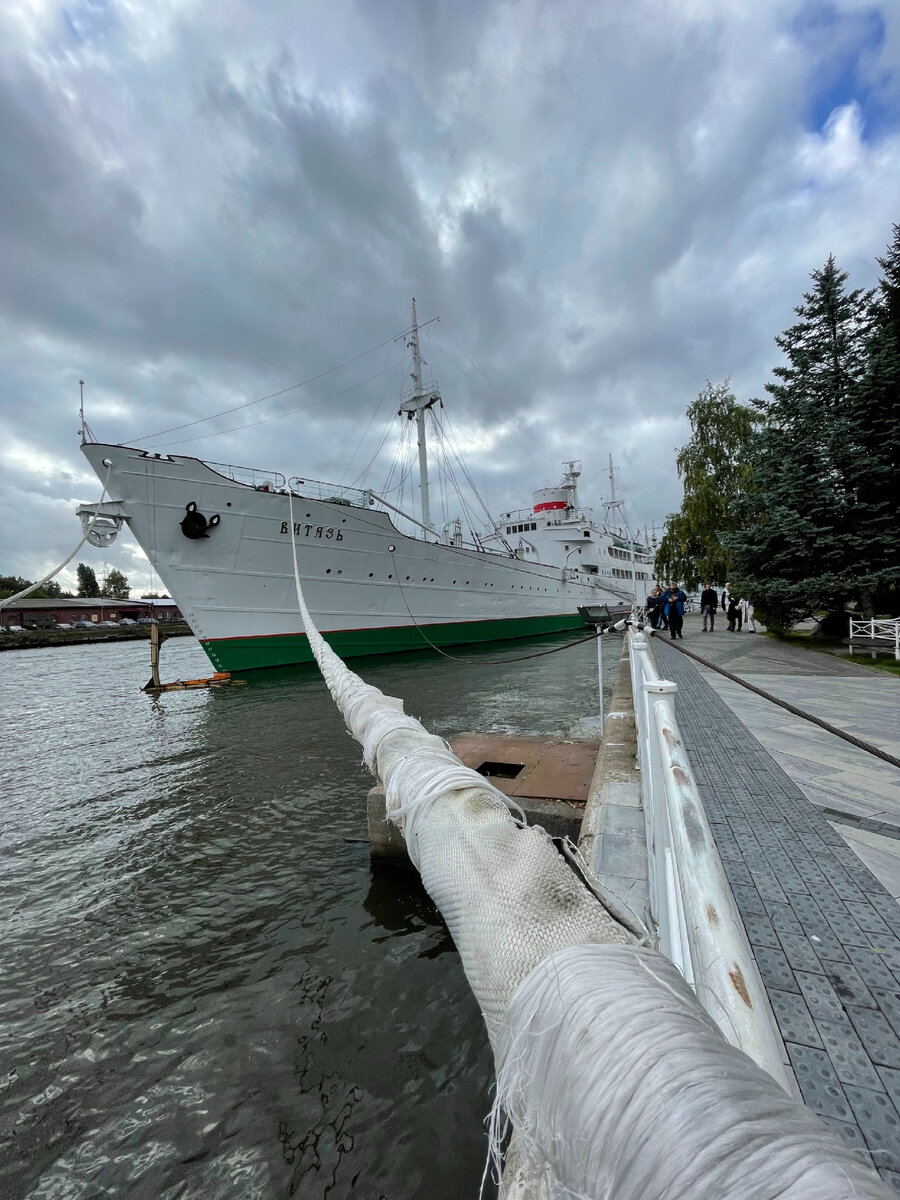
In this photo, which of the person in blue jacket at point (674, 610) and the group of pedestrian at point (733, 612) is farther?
the group of pedestrian at point (733, 612)

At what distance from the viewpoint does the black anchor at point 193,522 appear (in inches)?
517

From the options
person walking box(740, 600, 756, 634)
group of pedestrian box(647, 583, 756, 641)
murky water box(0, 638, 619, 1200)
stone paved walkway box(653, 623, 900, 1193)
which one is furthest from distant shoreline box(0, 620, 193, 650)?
stone paved walkway box(653, 623, 900, 1193)

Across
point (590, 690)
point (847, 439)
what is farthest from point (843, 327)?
point (590, 690)

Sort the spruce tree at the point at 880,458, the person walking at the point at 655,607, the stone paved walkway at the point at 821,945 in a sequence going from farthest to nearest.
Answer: the person walking at the point at 655,607
the spruce tree at the point at 880,458
the stone paved walkway at the point at 821,945

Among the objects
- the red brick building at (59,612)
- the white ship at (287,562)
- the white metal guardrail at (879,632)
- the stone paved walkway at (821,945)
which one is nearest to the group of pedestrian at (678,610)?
the white metal guardrail at (879,632)

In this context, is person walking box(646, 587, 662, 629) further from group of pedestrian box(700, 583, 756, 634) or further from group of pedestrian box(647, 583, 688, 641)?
group of pedestrian box(700, 583, 756, 634)

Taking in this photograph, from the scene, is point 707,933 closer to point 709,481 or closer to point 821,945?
point 821,945

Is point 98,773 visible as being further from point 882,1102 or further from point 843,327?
point 843,327

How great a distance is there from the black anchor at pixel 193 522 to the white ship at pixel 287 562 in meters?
0.03

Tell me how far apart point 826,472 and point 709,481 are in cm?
758

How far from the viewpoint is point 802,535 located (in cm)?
1098

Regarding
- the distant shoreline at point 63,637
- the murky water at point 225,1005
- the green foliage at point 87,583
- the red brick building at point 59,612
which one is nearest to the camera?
the murky water at point 225,1005

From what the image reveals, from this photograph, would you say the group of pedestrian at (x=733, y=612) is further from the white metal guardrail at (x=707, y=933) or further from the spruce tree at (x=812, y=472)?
the white metal guardrail at (x=707, y=933)

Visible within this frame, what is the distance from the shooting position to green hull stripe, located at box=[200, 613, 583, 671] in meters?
14.4
